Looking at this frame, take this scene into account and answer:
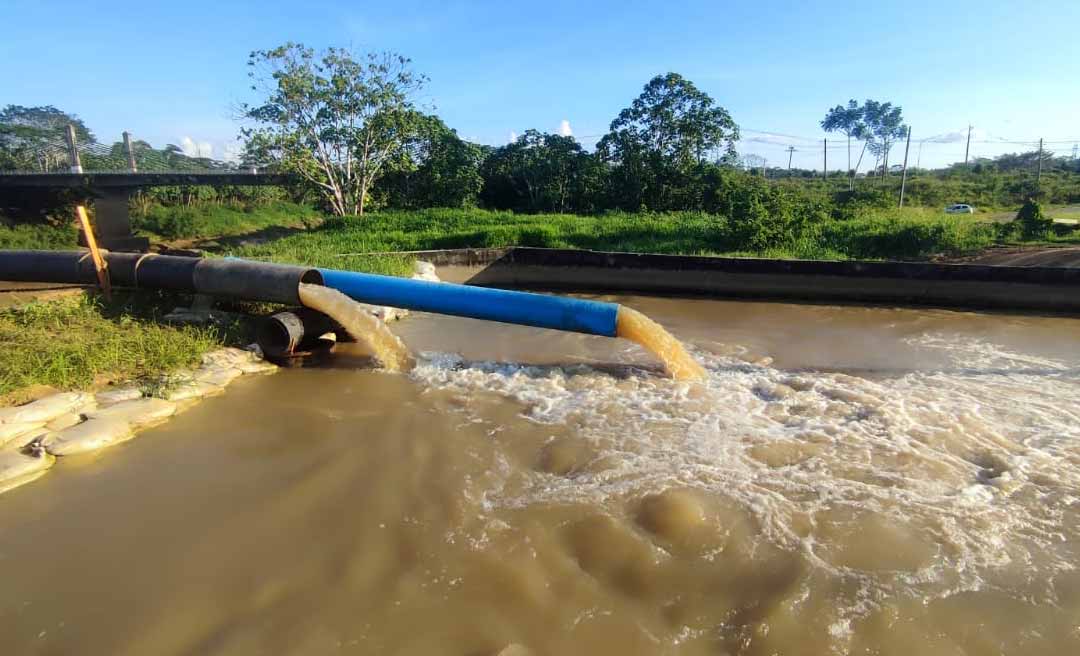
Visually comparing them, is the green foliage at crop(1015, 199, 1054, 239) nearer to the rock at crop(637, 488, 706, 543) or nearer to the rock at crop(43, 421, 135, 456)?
the rock at crop(637, 488, 706, 543)

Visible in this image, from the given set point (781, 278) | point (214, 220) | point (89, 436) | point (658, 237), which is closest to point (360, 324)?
point (89, 436)

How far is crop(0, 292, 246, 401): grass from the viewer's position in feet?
16.1

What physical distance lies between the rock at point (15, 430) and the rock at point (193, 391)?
0.92 meters

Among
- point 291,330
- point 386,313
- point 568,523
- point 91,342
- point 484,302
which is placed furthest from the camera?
point 386,313

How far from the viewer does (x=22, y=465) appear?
384cm

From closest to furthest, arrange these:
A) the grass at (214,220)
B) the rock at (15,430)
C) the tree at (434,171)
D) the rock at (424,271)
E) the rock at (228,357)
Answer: the rock at (15,430) < the rock at (228,357) < the rock at (424,271) < the tree at (434,171) < the grass at (214,220)

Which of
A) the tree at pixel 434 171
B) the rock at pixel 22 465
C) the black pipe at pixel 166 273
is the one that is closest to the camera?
the rock at pixel 22 465

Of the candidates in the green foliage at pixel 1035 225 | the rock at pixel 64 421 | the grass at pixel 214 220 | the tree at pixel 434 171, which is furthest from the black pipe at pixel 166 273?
the grass at pixel 214 220

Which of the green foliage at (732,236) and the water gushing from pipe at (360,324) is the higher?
the green foliage at (732,236)

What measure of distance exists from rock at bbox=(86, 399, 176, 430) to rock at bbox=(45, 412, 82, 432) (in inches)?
3.1

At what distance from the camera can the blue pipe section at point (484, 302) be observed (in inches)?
233

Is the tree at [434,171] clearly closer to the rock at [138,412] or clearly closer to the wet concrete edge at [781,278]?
the wet concrete edge at [781,278]

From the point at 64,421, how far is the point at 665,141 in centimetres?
2097

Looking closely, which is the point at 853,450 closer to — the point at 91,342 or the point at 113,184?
the point at 91,342
